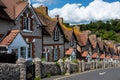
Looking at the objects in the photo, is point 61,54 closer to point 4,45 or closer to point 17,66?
point 4,45

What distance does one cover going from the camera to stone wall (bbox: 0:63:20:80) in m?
19.2

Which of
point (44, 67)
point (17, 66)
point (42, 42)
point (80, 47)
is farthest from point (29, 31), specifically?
point (80, 47)

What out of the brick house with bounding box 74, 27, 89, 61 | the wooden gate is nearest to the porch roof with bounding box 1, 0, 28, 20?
the wooden gate

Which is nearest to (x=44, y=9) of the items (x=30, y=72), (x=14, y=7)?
(x=14, y=7)

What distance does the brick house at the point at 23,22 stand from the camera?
29750mm

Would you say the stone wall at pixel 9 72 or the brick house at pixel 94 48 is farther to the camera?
the brick house at pixel 94 48

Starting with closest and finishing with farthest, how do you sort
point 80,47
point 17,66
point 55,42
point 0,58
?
point 17,66, point 0,58, point 55,42, point 80,47

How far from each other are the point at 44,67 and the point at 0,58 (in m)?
4.73

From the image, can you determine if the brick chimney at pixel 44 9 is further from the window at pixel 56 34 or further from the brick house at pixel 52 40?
the window at pixel 56 34

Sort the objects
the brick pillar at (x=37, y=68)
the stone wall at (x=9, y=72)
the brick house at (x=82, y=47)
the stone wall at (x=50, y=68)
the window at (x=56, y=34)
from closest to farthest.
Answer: the stone wall at (x=9, y=72) < the brick pillar at (x=37, y=68) < the stone wall at (x=50, y=68) < the window at (x=56, y=34) < the brick house at (x=82, y=47)

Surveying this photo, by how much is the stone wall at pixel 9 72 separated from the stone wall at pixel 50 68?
5.19m

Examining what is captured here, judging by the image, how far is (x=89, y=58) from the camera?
2303 inches

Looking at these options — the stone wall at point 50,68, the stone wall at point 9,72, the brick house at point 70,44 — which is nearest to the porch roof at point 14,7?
the stone wall at point 50,68

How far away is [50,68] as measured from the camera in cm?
2797
